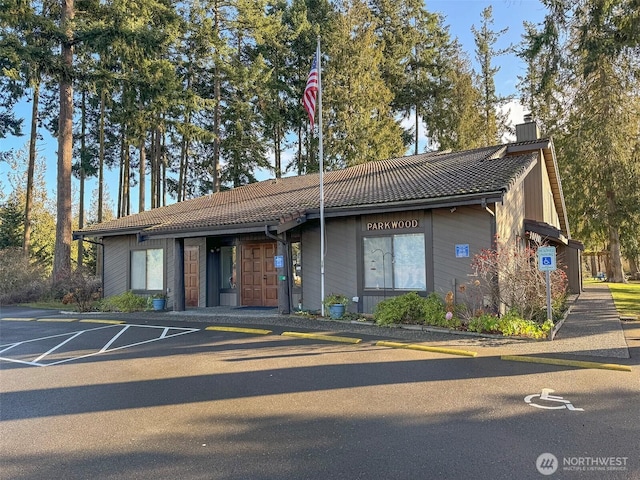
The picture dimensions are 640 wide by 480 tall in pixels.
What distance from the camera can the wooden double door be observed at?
14.6 metres

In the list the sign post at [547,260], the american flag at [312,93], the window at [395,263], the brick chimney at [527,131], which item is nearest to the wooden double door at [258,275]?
the window at [395,263]

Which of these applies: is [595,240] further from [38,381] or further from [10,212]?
[10,212]

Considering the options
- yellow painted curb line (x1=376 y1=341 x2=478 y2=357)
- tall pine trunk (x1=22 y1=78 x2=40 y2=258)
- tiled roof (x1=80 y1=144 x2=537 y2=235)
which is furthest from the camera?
tall pine trunk (x1=22 y1=78 x2=40 y2=258)

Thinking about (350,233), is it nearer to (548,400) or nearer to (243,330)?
(243,330)

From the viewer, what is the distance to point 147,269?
16.4 m

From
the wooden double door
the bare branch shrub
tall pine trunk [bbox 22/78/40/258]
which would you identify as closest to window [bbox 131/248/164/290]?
the wooden double door

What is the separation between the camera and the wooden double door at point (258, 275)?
14.6 metres

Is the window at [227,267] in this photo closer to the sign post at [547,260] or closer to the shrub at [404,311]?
the shrub at [404,311]

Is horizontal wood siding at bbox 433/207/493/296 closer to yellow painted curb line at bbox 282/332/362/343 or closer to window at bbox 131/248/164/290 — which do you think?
yellow painted curb line at bbox 282/332/362/343

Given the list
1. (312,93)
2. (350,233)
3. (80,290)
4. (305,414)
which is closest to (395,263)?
(350,233)

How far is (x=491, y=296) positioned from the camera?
9961 millimetres

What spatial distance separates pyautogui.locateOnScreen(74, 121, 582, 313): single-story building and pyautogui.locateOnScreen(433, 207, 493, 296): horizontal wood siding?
25 mm

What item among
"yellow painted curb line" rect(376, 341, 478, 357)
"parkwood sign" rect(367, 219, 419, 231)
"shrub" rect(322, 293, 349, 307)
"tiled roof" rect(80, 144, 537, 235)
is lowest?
"yellow painted curb line" rect(376, 341, 478, 357)

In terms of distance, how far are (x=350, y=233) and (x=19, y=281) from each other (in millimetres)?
16497
